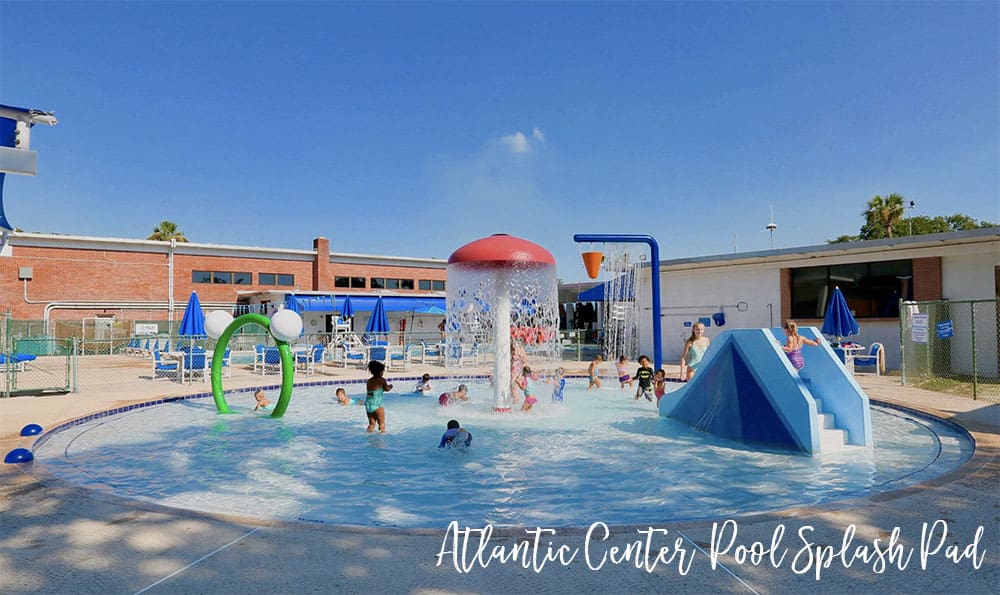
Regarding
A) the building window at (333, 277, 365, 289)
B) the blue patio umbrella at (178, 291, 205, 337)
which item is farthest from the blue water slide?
the building window at (333, 277, 365, 289)

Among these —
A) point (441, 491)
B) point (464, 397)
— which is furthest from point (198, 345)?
point (441, 491)

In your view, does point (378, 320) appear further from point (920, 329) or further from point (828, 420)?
point (828, 420)

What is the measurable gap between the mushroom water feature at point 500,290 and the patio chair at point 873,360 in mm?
9926

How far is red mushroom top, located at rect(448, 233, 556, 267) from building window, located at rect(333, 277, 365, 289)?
31676 millimetres

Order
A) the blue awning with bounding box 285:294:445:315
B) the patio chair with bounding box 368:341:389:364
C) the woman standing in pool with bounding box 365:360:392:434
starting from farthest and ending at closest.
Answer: the blue awning with bounding box 285:294:445:315 < the patio chair with bounding box 368:341:389:364 < the woman standing in pool with bounding box 365:360:392:434

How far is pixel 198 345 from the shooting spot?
16938mm

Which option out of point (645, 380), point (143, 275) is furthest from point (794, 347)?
point (143, 275)

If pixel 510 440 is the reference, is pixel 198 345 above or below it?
above

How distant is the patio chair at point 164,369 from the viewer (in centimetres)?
1645

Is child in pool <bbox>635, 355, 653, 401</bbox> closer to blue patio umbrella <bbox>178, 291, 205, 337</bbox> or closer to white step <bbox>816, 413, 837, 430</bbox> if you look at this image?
white step <bbox>816, 413, 837, 430</bbox>

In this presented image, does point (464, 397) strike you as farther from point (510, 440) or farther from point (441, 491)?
point (441, 491)

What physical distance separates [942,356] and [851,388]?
441 inches

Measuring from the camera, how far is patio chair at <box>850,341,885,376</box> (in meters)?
16.0

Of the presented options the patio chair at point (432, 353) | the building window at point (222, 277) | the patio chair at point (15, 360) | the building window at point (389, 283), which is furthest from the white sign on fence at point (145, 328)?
the patio chair at point (432, 353)
